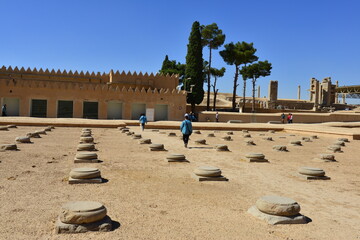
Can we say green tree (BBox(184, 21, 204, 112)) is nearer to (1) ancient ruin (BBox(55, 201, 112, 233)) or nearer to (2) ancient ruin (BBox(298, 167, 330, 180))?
(2) ancient ruin (BBox(298, 167, 330, 180))

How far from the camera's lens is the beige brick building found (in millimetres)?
33906

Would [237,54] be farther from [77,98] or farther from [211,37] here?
[77,98]

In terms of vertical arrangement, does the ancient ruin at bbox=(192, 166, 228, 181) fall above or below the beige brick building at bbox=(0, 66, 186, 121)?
below

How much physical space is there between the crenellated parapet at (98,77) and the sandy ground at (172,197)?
3087 centimetres

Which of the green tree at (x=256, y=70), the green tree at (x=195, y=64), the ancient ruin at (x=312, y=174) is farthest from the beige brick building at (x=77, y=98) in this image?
the ancient ruin at (x=312, y=174)

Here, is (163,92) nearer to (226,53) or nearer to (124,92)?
(124,92)

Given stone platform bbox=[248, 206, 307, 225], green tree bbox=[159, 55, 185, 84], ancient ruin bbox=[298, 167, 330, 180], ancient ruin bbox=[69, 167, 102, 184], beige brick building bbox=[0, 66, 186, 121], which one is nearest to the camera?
stone platform bbox=[248, 206, 307, 225]

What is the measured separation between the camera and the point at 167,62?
6119 centimetres

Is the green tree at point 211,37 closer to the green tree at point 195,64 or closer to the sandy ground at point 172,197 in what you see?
the green tree at point 195,64

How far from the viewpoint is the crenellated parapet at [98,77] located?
39469 mm

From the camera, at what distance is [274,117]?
40.6 metres

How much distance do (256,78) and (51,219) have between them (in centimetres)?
5267

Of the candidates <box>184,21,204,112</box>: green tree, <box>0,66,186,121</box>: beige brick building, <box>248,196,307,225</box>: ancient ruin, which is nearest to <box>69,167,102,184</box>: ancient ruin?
<box>248,196,307,225</box>: ancient ruin

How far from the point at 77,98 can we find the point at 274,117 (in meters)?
23.0
